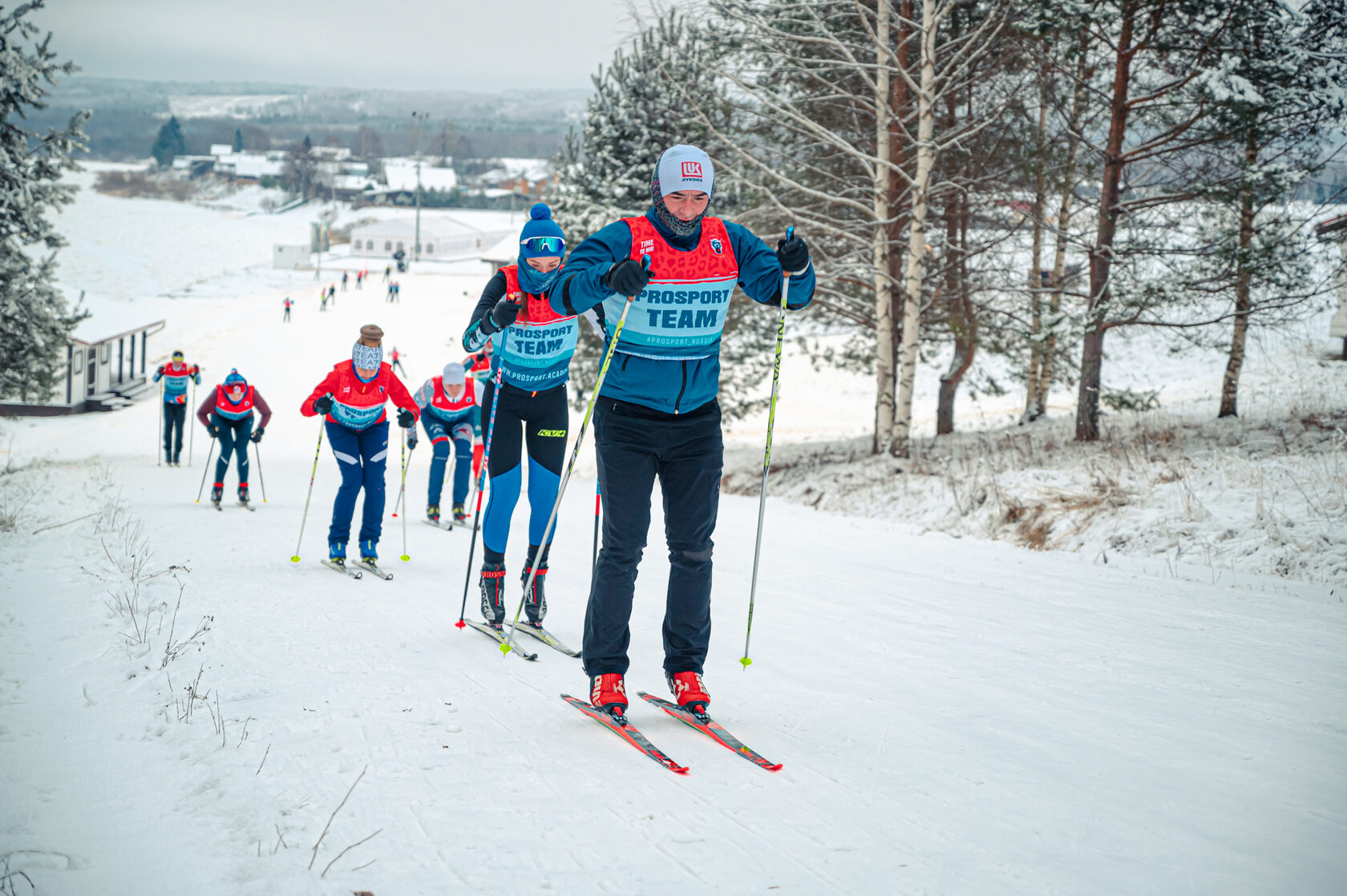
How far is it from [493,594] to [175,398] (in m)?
15.7

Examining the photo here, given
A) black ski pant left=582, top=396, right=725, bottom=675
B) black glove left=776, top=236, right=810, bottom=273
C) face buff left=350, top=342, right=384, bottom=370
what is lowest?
black ski pant left=582, top=396, right=725, bottom=675

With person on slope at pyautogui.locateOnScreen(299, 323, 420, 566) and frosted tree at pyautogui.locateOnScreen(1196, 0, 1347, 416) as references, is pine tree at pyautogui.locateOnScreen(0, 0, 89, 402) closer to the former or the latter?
person on slope at pyautogui.locateOnScreen(299, 323, 420, 566)

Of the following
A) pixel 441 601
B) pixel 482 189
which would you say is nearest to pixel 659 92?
pixel 441 601

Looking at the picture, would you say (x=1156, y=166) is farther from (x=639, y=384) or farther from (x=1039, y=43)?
(x=639, y=384)

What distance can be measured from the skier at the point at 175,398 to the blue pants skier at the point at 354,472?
1181 centimetres

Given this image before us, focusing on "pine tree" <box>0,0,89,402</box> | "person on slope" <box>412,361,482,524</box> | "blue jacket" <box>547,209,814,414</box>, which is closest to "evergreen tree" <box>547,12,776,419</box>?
"person on slope" <box>412,361,482,524</box>

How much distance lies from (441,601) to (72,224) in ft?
367

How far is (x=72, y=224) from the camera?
318ft

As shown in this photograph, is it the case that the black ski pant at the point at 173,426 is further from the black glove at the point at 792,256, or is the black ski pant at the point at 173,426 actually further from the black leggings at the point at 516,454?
the black glove at the point at 792,256

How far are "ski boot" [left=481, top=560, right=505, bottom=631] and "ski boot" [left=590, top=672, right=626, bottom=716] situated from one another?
174 cm

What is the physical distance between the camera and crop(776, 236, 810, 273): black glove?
391 cm

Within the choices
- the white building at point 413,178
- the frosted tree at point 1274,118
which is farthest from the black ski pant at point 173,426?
the white building at point 413,178

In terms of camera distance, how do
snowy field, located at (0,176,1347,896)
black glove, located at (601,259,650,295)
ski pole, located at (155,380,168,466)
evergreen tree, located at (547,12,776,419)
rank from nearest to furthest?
snowy field, located at (0,176,1347,896) < black glove, located at (601,259,650,295) < evergreen tree, located at (547,12,776,419) < ski pole, located at (155,380,168,466)

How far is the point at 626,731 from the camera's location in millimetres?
3707
